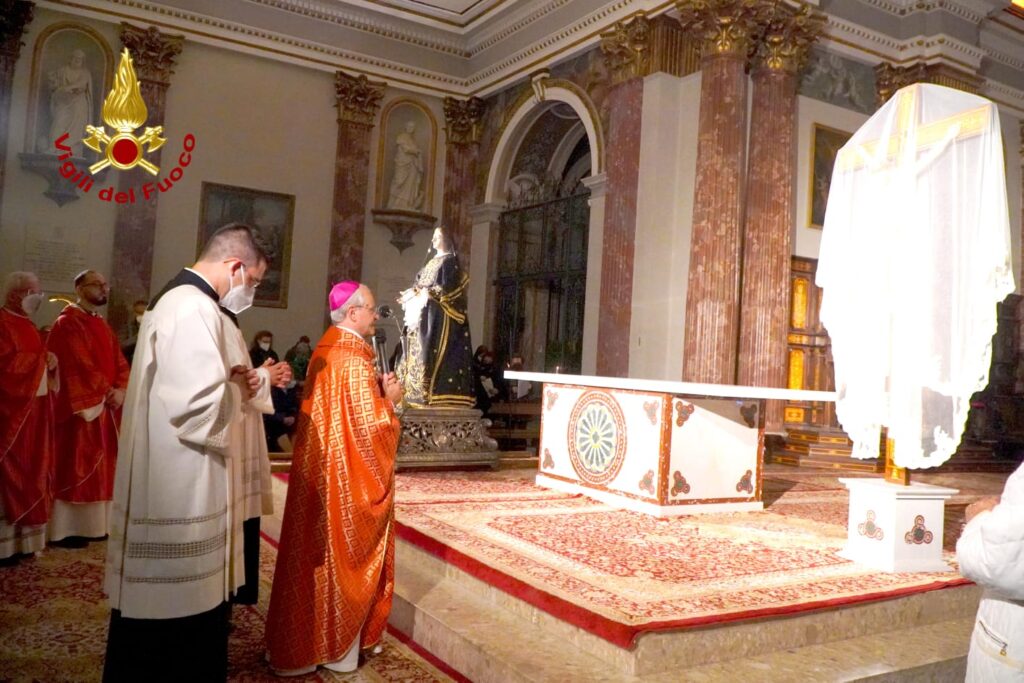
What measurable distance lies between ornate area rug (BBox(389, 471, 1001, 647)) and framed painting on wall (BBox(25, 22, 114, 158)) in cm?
847

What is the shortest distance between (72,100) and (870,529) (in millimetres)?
11601

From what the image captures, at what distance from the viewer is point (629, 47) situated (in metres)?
10.4

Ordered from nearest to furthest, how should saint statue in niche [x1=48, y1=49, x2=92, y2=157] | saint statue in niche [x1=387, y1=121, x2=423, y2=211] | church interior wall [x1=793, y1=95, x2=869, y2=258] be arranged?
church interior wall [x1=793, y1=95, x2=869, y2=258] → saint statue in niche [x1=48, y1=49, x2=92, y2=157] → saint statue in niche [x1=387, y1=121, x2=423, y2=211]

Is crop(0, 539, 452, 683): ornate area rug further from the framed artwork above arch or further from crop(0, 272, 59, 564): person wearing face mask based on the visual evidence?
the framed artwork above arch

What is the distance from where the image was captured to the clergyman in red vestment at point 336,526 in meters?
3.12

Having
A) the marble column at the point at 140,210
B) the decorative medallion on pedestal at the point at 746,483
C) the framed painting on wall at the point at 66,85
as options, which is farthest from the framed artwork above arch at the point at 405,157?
the decorative medallion on pedestal at the point at 746,483

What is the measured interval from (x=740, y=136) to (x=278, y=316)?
24.5ft

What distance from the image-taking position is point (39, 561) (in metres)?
4.65

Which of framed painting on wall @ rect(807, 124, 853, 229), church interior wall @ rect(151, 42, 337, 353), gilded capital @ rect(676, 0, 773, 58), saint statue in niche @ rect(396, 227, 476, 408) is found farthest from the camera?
church interior wall @ rect(151, 42, 337, 353)

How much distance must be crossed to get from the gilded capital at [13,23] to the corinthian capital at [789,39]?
9.80m

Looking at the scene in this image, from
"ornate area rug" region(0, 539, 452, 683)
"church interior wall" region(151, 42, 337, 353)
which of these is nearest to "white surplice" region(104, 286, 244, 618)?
"ornate area rug" region(0, 539, 452, 683)

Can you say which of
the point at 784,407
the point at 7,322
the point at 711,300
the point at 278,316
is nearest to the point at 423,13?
the point at 278,316

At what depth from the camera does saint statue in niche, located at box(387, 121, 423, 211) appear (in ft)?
45.2

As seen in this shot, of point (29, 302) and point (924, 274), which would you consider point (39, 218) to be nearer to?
point (29, 302)
